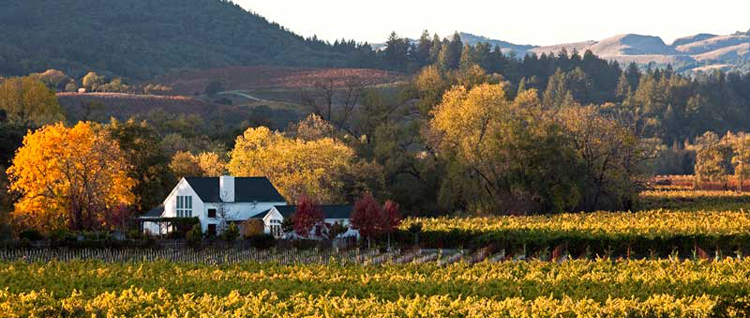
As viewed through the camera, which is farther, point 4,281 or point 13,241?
point 13,241

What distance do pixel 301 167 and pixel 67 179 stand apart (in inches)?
837

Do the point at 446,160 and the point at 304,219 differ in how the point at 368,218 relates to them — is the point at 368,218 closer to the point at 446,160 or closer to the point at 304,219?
the point at 304,219

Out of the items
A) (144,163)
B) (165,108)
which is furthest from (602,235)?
(165,108)

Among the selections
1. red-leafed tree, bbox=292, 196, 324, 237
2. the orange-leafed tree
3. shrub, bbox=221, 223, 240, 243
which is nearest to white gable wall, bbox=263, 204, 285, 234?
red-leafed tree, bbox=292, 196, 324, 237

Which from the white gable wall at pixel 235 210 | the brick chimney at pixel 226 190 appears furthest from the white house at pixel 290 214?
the brick chimney at pixel 226 190

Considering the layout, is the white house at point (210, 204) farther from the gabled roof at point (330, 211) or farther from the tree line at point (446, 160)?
the tree line at point (446, 160)

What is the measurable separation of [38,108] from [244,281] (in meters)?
86.9

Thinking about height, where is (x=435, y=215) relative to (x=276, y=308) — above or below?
below

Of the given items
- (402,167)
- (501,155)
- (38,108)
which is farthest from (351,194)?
(38,108)

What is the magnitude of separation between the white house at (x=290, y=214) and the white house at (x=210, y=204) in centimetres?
53

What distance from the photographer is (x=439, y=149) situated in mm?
93250

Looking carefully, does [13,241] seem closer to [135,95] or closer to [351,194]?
[351,194]

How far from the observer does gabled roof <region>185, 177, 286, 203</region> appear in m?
72.9

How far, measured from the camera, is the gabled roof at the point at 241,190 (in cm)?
7294
